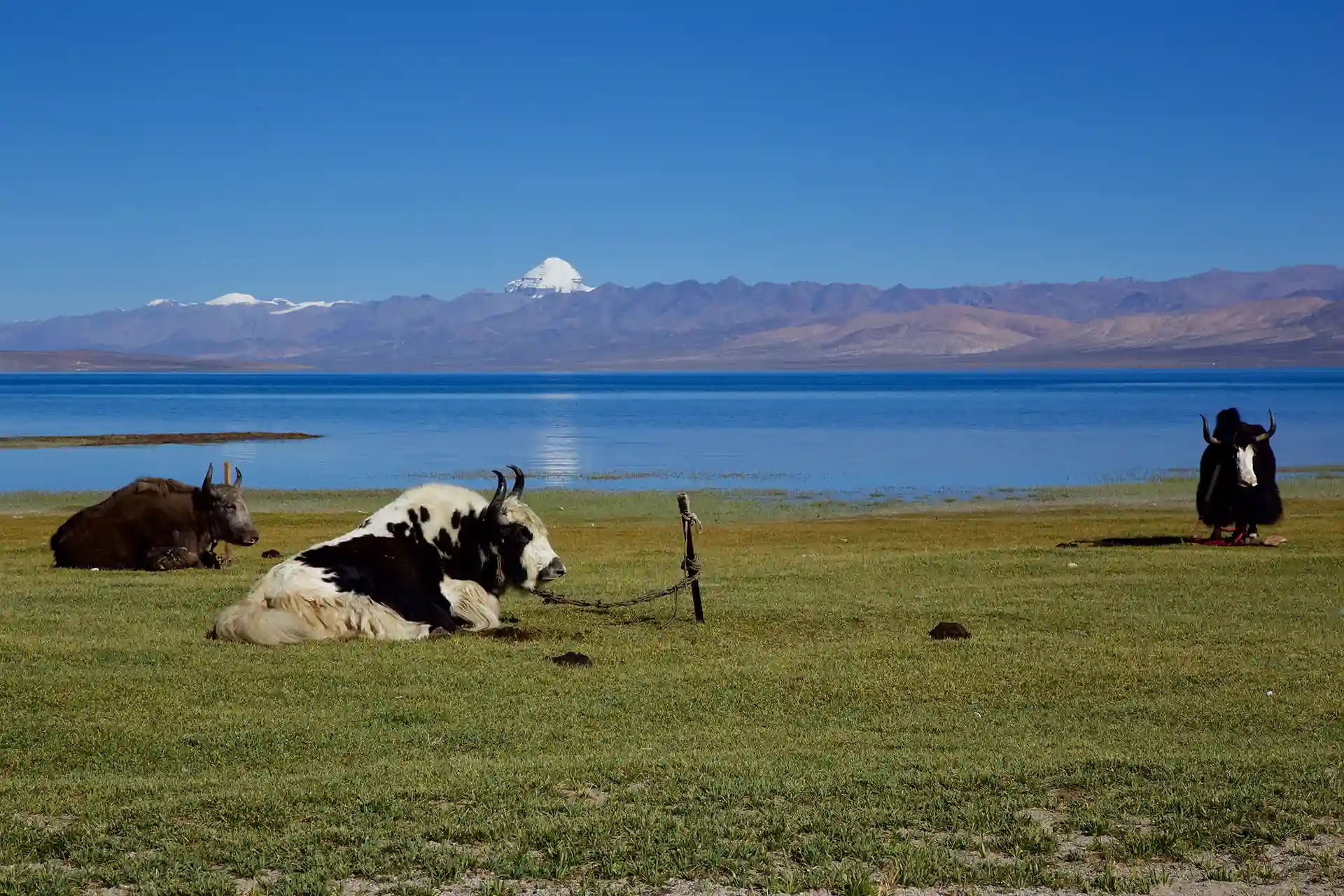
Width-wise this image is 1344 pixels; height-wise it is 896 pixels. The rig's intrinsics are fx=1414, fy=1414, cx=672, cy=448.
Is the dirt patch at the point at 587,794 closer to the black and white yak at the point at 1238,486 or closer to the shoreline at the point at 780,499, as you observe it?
the black and white yak at the point at 1238,486

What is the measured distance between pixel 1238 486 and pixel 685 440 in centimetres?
4962

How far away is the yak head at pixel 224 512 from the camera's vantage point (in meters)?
18.6

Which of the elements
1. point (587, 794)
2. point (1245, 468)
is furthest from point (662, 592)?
point (1245, 468)

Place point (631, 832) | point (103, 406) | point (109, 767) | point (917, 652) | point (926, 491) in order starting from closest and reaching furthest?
point (631, 832) → point (109, 767) → point (917, 652) → point (926, 491) → point (103, 406)

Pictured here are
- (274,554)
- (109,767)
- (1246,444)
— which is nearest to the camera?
(109,767)

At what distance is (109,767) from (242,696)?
73.5 inches

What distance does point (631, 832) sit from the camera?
21.1 ft

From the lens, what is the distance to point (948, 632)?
12758 millimetres

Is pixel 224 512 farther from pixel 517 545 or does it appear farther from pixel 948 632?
pixel 948 632

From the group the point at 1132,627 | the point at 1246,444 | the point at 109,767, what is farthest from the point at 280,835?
the point at 1246,444

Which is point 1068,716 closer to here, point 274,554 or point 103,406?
point 274,554

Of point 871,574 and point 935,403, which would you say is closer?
point 871,574

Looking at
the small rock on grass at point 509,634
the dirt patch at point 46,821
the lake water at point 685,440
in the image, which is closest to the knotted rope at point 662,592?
the small rock on grass at point 509,634

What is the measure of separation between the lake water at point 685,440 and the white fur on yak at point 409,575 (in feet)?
95.6
